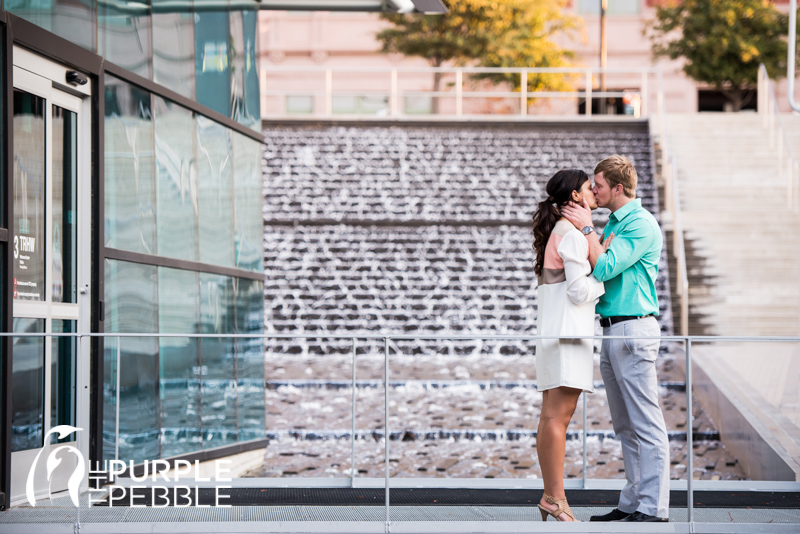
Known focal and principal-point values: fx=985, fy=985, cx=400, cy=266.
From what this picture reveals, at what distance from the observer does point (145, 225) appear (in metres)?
7.12

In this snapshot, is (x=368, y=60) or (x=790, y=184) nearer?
(x=790, y=184)

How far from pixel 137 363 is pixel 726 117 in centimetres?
1700

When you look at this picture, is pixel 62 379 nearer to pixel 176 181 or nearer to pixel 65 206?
pixel 65 206

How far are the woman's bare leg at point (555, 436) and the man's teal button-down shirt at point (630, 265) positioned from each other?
20.1 inches

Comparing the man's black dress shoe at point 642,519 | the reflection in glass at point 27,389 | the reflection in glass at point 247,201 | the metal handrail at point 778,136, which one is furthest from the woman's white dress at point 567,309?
the metal handrail at point 778,136

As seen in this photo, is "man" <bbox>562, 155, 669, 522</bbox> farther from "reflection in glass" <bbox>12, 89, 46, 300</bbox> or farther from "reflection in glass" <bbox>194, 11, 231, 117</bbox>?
"reflection in glass" <bbox>194, 11, 231, 117</bbox>

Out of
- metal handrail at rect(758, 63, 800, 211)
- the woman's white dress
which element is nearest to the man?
the woman's white dress

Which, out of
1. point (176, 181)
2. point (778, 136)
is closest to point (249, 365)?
point (176, 181)

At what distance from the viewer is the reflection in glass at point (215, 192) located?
8.12 m

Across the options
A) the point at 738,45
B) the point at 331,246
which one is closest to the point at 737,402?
the point at 331,246

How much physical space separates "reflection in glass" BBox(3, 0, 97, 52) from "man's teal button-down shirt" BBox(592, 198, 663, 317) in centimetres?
356

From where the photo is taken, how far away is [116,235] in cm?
671

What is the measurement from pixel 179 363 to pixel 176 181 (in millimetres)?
1406

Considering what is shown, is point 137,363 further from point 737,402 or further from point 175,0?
point 737,402
